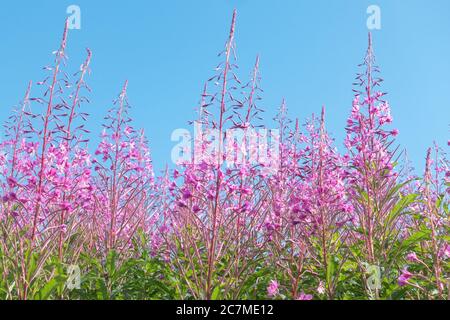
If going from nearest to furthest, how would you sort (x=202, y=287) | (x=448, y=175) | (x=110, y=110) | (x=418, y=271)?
(x=202, y=287), (x=418, y=271), (x=110, y=110), (x=448, y=175)

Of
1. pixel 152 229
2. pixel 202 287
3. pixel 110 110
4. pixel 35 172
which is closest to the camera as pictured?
pixel 202 287

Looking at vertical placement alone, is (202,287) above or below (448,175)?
below

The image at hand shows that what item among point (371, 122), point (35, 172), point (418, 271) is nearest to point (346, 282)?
point (418, 271)
